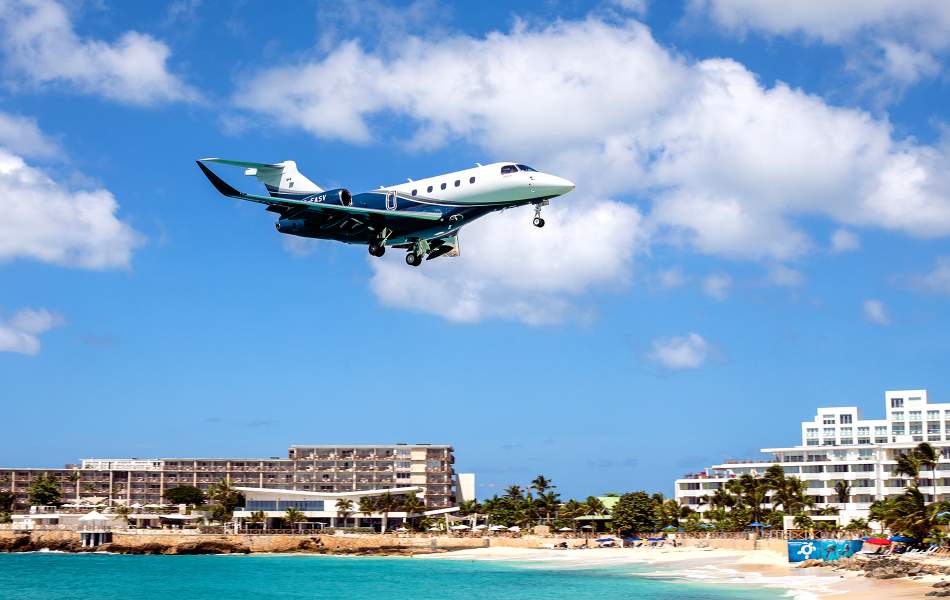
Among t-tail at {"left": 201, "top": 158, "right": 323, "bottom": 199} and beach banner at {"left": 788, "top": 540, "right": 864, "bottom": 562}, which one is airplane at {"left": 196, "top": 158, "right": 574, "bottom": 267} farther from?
beach banner at {"left": 788, "top": 540, "right": 864, "bottom": 562}

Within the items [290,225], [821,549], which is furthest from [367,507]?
[290,225]

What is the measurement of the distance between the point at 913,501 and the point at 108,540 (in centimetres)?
12708

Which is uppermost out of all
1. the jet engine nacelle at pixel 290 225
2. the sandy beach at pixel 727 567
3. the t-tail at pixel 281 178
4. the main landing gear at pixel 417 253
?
the t-tail at pixel 281 178

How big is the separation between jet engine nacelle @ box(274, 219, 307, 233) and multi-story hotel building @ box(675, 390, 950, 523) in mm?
96625

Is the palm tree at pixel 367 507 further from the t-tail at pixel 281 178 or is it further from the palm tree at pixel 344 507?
the t-tail at pixel 281 178

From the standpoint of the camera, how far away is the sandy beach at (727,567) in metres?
83.1

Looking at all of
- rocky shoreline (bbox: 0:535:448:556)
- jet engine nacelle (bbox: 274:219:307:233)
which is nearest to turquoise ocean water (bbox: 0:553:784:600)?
rocky shoreline (bbox: 0:535:448:556)

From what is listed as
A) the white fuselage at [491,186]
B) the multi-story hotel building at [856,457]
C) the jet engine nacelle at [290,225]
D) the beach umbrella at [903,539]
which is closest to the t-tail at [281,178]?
the jet engine nacelle at [290,225]

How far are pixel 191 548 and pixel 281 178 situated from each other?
115 metres

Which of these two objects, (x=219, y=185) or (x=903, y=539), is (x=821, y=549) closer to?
(x=903, y=539)

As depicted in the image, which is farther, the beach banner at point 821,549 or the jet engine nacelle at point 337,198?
the beach banner at point 821,549

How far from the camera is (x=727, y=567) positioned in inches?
4510

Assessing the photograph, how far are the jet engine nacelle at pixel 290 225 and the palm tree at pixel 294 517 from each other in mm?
124659

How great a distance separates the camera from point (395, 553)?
15988 cm
